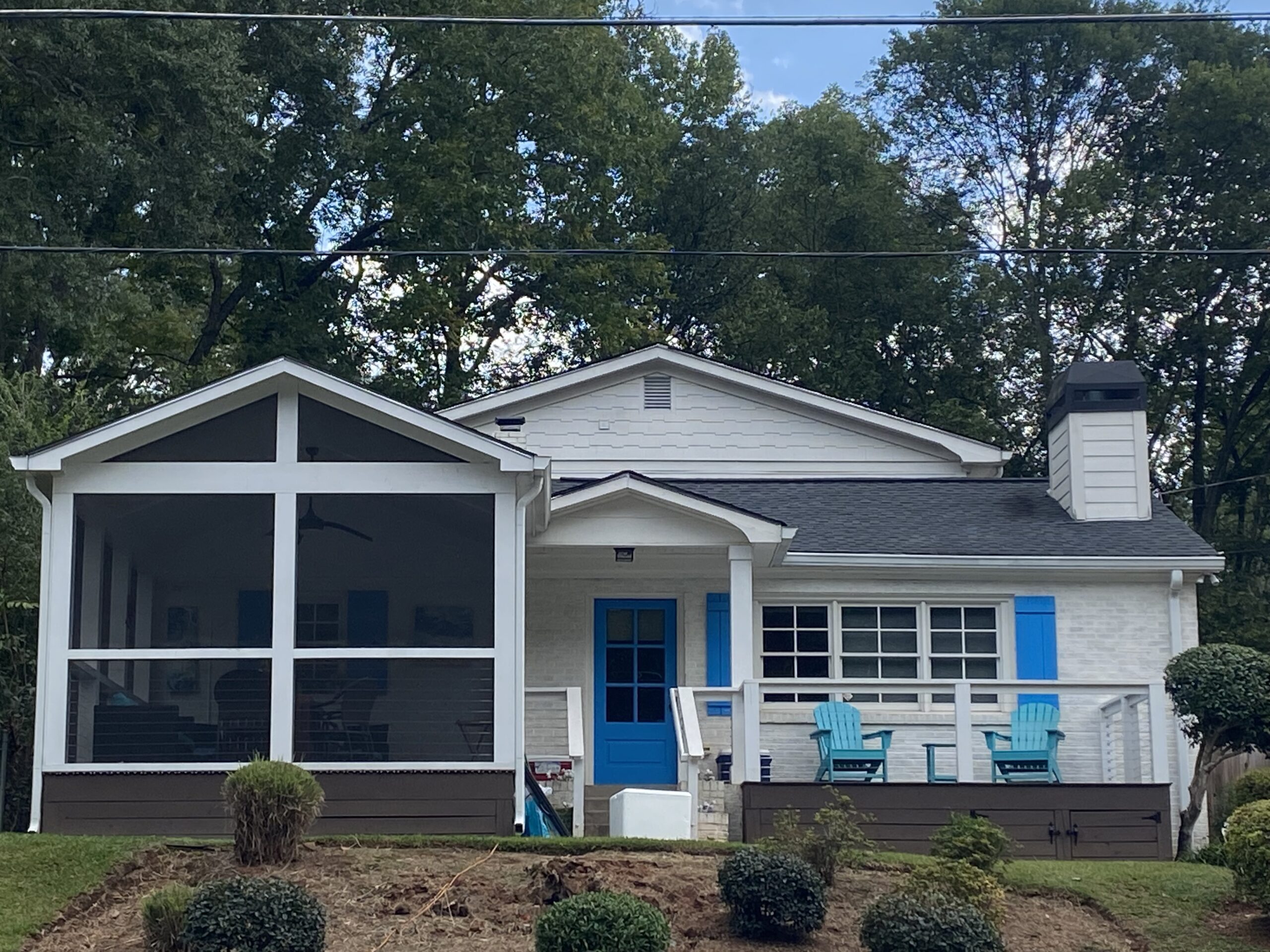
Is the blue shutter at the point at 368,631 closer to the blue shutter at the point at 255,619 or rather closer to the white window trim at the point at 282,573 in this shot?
the white window trim at the point at 282,573

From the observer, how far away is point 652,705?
15.0 m

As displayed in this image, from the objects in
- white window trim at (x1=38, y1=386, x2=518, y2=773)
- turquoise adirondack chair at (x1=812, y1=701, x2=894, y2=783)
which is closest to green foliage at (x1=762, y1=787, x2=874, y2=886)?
turquoise adirondack chair at (x1=812, y1=701, x2=894, y2=783)

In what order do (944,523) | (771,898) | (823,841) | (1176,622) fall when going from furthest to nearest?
1. (944,523)
2. (1176,622)
3. (823,841)
4. (771,898)

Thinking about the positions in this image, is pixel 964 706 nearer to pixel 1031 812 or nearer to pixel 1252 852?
pixel 1031 812

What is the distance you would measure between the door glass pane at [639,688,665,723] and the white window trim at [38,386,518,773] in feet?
12.1

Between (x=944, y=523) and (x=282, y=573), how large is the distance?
A: 7.09 meters

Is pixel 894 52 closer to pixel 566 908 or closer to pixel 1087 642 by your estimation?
pixel 1087 642

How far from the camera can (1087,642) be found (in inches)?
585

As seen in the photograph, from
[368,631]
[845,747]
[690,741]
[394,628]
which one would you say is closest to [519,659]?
[394,628]

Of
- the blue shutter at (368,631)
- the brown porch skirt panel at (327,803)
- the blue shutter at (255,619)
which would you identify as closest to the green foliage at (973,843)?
the brown porch skirt panel at (327,803)

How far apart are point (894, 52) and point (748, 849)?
2787cm

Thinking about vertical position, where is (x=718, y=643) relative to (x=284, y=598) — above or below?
below

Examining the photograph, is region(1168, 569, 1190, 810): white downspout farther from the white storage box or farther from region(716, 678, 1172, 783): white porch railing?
the white storage box

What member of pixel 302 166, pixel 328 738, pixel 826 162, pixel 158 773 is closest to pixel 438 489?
pixel 328 738
